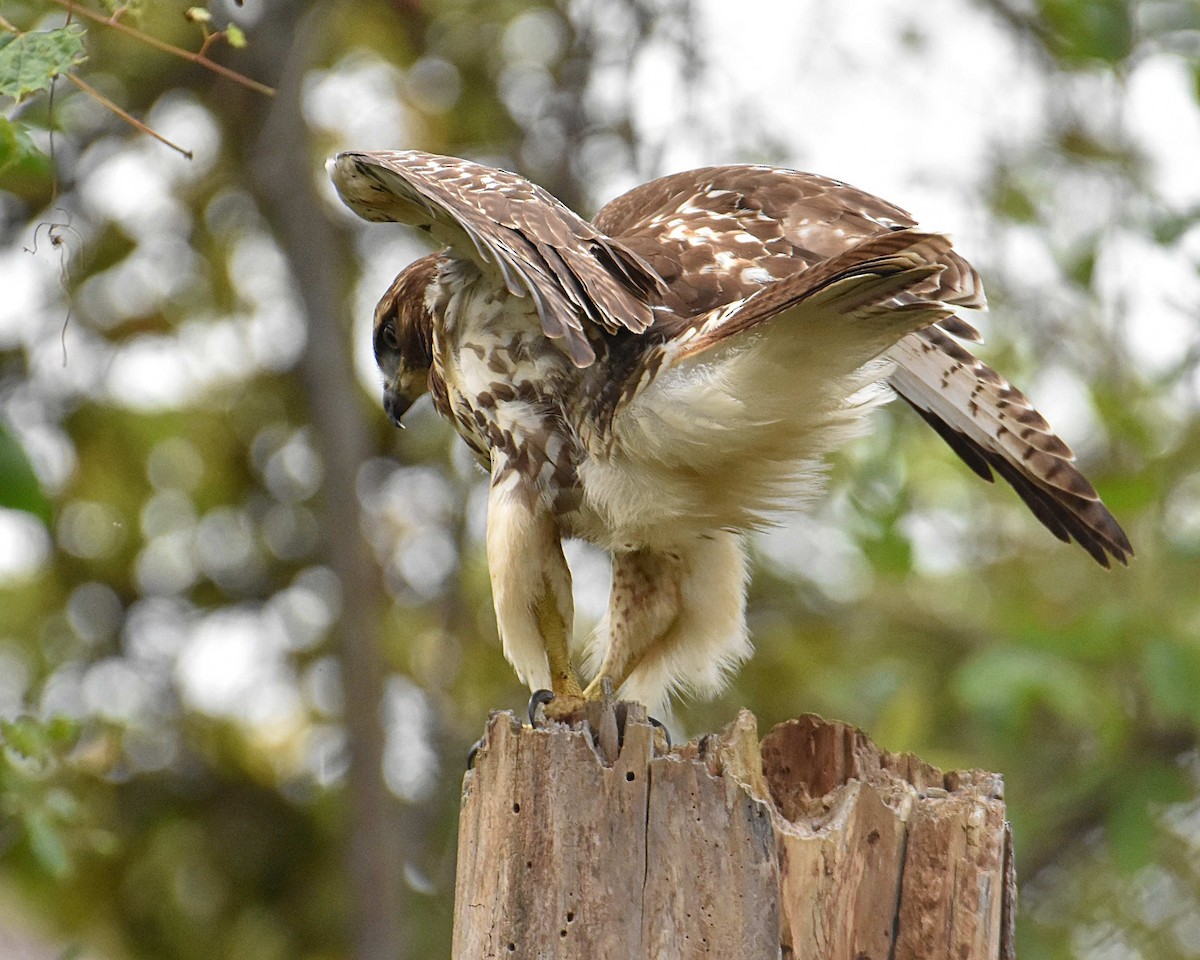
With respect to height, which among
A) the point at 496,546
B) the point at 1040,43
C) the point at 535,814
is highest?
the point at 535,814

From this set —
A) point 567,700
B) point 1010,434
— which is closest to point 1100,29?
point 1010,434

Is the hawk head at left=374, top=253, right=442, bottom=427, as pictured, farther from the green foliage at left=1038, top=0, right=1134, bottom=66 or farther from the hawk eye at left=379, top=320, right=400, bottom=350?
the green foliage at left=1038, top=0, right=1134, bottom=66

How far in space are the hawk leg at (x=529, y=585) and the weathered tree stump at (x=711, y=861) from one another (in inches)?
37.5

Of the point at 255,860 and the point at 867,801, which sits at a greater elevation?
the point at 867,801

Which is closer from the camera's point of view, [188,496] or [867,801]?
[867,801]

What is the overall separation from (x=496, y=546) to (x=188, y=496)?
426cm

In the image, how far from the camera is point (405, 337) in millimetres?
4336

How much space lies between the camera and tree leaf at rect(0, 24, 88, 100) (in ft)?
9.09

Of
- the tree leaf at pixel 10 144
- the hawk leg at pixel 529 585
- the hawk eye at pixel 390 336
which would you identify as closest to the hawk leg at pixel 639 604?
the hawk leg at pixel 529 585

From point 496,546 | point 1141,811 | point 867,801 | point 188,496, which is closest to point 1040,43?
point 1141,811

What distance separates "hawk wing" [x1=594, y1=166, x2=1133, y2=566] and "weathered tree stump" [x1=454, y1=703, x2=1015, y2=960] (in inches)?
42.5

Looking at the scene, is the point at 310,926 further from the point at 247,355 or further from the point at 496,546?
the point at 496,546

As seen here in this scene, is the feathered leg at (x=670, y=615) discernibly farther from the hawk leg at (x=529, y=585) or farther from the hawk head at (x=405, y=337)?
the hawk head at (x=405, y=337)

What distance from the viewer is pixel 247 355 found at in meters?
8.19
